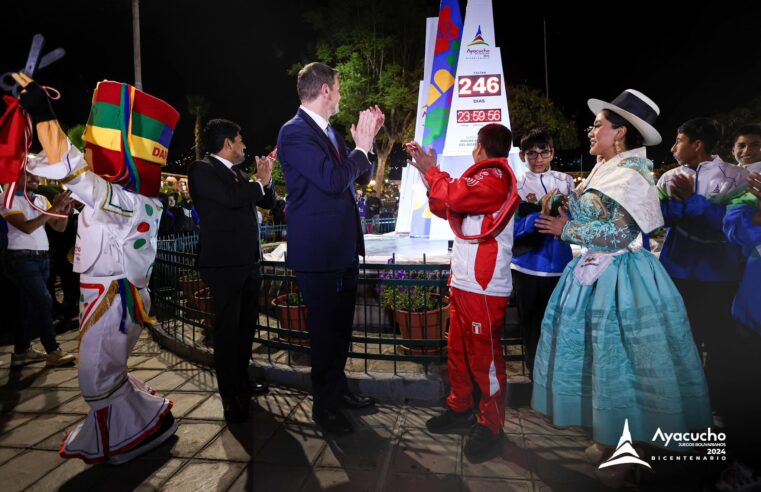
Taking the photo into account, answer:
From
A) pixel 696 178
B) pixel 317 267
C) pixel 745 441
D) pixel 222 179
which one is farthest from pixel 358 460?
pixel 696 178

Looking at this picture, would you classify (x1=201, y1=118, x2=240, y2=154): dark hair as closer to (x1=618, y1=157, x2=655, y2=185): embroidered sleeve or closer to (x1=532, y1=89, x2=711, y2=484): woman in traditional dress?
(x1=532, y1=89, x2=711, y2=484): woman in traditional dress

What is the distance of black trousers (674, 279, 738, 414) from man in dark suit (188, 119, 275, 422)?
3.65 meters

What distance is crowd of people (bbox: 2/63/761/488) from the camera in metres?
2.49

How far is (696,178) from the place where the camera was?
3.27 m

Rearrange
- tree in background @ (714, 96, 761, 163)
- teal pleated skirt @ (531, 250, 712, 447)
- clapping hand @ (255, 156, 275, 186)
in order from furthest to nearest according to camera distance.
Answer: tree in background @ (714, 96, 761, 163), clapping hand @ (255, 156, 275, 186), teal pleated skirt @ (531, 250, 712, 447)

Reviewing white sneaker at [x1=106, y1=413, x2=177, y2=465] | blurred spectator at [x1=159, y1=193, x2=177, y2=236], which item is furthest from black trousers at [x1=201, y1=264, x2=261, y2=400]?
blurred spectator at [x1=159, y1=193, x2=177, y2=236]

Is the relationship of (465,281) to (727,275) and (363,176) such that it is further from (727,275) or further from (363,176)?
(727,275)

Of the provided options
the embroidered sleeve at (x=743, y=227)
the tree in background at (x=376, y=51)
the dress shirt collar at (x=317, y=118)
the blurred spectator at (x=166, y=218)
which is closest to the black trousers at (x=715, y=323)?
the embroidered sleeve at (x=743, y=227)

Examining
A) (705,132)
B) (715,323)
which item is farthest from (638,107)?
(715,323)

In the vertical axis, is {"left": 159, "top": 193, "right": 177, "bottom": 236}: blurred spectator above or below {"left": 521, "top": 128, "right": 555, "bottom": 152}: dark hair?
A: below

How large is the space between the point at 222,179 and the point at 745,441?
14.1 feet

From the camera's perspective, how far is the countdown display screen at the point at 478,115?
29.9ft

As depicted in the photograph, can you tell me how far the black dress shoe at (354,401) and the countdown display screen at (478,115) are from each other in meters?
7.20

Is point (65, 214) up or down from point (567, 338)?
up
